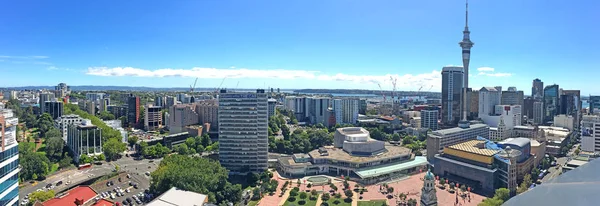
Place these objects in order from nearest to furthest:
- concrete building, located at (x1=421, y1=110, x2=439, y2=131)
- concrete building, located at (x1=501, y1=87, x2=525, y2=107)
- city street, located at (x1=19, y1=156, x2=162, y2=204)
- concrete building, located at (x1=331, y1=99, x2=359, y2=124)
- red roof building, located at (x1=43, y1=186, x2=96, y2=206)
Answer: red roof building, located at (x1=43, y1=186, x2=96, y2=206), city street, located at (x1=19, y1=156, x2=162, y2=204), concrete building, located at (x1=421, y1=110, x2=439, y2=131), concrete building, located at (x1=331, y1=99, x2=359, y2=124), concrete building, located at (x1=501, y1=87, x2=525, y2=107)

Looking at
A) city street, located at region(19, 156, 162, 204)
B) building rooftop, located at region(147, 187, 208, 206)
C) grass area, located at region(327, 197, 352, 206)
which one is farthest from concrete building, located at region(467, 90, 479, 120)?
building rooftop, located at region(147, 187, 208, 206)

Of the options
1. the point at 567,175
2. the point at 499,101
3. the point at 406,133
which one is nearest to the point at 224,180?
the point at 567,175

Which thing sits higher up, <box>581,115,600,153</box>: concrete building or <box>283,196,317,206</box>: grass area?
<box>581,115,600,153</box>: concrete building

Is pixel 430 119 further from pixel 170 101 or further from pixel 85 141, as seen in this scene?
pixel 170 101

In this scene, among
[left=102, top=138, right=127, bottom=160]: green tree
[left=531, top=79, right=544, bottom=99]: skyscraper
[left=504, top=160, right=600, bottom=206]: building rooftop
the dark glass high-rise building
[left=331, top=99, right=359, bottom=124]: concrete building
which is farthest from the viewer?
[left=531, top=79, right=544, bottom=99]: skyscraper

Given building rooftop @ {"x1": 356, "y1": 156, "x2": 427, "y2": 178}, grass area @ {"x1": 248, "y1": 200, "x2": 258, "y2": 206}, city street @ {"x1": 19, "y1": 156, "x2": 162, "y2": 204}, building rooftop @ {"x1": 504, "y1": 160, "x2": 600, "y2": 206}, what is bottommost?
grass area @ {"x1": 248, "y1": 200, "x2": 258, "y2": 206}

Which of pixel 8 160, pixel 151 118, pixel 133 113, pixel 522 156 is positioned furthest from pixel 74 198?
pixel 133 113

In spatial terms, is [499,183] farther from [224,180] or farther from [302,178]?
[224,180]

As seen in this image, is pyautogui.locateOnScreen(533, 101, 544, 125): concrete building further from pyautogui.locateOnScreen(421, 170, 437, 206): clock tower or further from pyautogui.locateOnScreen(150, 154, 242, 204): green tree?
pyautogui.locateOnScreen(150, 154, 242, 204): green tree
